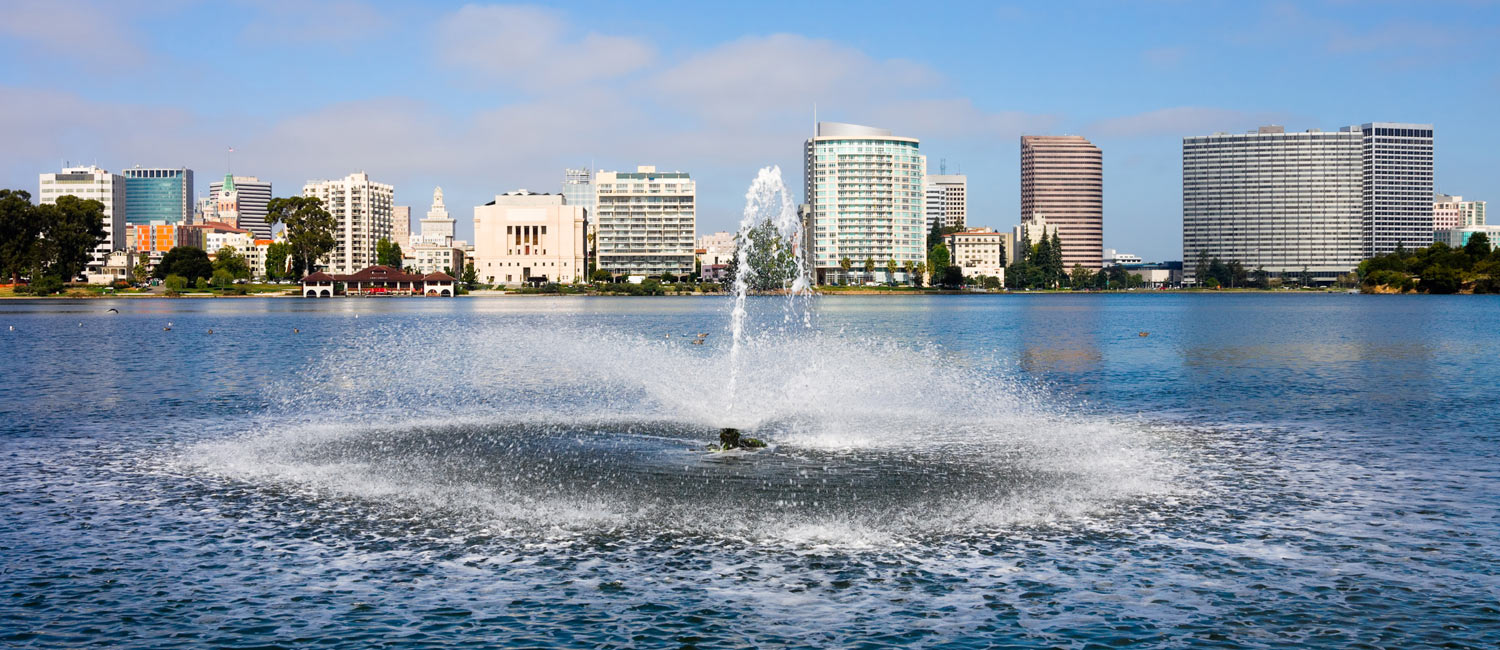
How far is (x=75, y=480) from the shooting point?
23.6 meters

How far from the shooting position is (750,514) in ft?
64.4

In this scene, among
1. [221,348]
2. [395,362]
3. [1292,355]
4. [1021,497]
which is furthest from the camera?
[221,348]

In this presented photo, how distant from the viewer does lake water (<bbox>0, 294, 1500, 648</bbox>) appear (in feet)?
45.6

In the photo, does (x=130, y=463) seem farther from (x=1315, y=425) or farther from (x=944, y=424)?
(x=1315, y=425)

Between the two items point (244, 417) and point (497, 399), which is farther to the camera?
point (497, 399)

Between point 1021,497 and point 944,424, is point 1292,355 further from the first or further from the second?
point 1021,497


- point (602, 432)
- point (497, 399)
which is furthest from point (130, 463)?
point (497, 399)

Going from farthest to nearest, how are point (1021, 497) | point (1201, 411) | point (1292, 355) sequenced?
1. point (1292, 355)
2. point (1201, 411)
3. point (1021, 497)

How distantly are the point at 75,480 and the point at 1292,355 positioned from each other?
212ft

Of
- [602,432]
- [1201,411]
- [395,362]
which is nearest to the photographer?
[602,432]

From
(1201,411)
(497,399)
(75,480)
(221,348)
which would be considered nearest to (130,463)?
(75,480)

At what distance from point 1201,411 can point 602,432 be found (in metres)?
20.8

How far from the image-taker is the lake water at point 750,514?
547 inches

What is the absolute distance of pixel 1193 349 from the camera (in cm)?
7319
